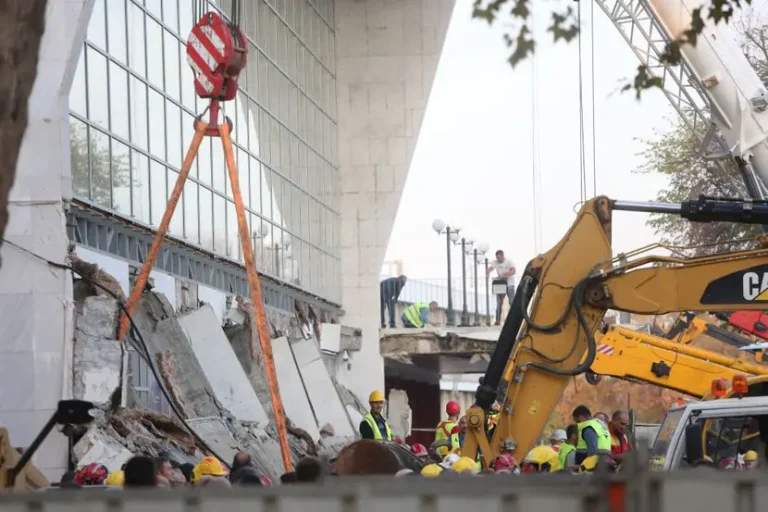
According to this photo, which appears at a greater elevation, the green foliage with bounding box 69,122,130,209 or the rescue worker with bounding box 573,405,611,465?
the green foliage with bounding box 69,122,130,209

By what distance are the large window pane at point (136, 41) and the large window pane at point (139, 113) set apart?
197 millimetres

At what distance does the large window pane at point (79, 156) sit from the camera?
59.5 ft

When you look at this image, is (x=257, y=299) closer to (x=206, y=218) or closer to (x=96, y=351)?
(x=96, y=351)

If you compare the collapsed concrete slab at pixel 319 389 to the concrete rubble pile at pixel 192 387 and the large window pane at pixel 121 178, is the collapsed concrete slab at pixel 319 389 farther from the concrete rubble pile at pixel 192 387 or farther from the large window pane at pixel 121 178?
the large window pane at pixel 121 178

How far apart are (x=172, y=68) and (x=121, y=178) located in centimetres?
372

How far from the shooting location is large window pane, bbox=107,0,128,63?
20000mm

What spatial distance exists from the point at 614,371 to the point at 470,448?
6.19 metres

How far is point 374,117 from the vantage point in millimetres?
37875

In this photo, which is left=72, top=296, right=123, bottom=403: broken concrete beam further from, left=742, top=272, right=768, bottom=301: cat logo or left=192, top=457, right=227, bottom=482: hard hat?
left=742, top=272, right=768, bottom=301: cat logo

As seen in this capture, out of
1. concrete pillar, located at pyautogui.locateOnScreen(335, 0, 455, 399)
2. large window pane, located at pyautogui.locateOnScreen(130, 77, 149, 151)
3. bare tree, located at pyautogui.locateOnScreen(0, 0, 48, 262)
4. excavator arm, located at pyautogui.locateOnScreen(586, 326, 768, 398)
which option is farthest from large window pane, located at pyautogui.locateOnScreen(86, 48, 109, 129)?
concrete pillar, located at pyautogui.locateOnScreen(335, 0, 455, 399)

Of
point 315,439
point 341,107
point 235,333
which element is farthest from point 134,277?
point 341,107

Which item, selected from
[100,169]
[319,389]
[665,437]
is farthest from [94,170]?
[319,389]

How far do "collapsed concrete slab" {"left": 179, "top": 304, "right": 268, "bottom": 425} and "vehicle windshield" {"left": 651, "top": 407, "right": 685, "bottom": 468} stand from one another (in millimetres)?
10349

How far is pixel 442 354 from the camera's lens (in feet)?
126
